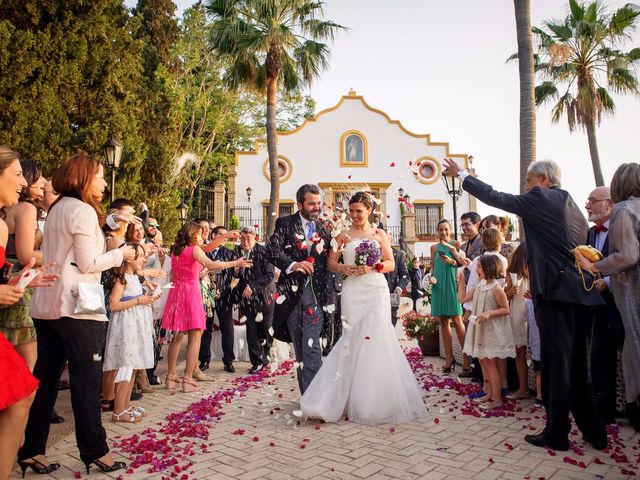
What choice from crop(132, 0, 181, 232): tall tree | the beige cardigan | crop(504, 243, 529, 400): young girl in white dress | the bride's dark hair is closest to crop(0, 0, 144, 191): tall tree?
crop(132, 0, 181, 232): tall tree

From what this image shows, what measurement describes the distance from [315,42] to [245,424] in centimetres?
1782

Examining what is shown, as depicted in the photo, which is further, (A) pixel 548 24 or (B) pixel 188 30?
(B) pixel 188 30

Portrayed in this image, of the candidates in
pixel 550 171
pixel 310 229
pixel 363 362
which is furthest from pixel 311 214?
pixel 550 171

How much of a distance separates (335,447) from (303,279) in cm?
190

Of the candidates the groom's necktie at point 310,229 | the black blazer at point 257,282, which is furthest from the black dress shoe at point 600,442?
the black blazer at point 257,282

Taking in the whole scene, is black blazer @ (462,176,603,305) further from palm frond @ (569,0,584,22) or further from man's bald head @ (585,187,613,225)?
palm frond @ (569,0,584,22)

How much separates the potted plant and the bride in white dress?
394cm

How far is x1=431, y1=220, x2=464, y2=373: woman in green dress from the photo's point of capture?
7551 millimetres

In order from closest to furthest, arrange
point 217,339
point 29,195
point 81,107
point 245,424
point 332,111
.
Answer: point 29,195
point 245,424
point 217,339
point 81,107
point 332,111

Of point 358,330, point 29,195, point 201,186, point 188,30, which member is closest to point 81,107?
point 29,195

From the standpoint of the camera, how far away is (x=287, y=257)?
5660mm

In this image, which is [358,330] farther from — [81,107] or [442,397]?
[81,107]

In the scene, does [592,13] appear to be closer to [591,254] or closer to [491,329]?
[491,329]

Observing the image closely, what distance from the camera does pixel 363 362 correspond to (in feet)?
17.0
